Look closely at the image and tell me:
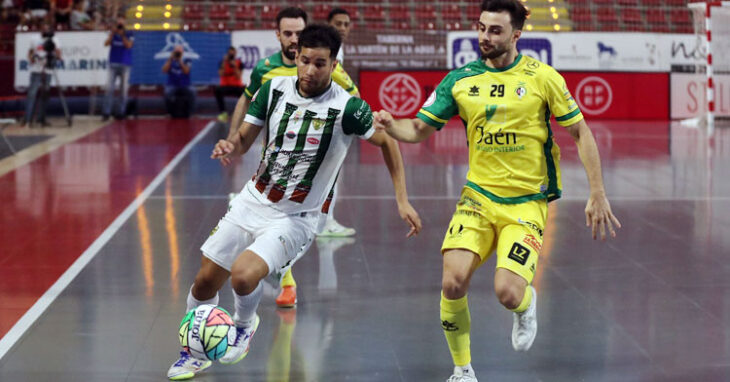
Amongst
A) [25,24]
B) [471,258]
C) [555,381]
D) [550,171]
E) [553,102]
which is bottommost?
[555,381]

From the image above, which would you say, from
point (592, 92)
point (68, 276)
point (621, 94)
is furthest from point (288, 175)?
point (621, 94)

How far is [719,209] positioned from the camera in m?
12.1

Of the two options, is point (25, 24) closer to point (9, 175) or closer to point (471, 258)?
point (9, 175)

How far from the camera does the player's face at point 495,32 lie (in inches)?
226

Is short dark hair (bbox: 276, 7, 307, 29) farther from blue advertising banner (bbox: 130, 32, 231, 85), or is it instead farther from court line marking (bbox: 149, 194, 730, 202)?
blue advertising banner (bbox: 130, 32, 231, 85)

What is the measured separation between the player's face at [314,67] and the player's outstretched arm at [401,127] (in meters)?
0.37

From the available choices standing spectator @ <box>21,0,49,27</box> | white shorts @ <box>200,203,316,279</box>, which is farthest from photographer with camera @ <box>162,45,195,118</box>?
white shorts @ <box>200,203,316,279</box>

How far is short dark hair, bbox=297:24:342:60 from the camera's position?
5691 mm

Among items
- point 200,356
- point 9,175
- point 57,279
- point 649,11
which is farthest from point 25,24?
point 200,356

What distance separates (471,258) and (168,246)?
495 cm

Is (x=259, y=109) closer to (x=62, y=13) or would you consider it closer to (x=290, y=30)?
(x=290, y=30)

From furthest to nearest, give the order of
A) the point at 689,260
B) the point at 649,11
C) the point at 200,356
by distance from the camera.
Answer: the point at 649,11 < the point at 689,260 < the point at 200,356

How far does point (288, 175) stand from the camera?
5.93m

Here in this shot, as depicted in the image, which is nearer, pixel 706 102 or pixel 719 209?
pixel 719 209
